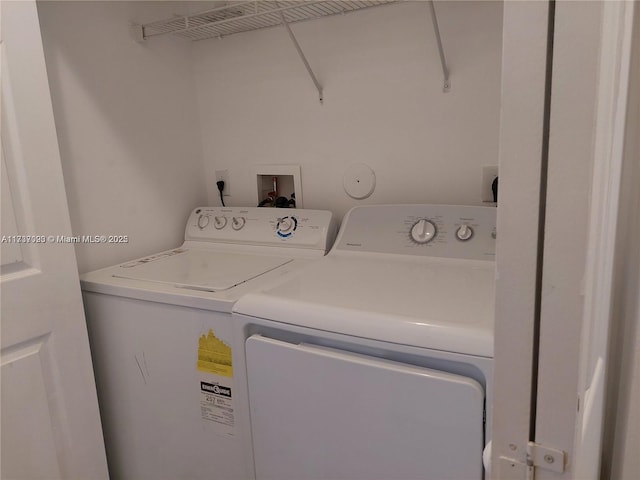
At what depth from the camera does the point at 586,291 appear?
411 millimetres

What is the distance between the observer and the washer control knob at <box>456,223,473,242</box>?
1.35m

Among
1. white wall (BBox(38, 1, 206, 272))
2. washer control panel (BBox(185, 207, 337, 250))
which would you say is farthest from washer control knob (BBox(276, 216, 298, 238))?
white wall (BBox(38, 1, 206, 272))

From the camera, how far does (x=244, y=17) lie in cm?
147

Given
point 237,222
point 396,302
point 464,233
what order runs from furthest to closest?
point 237,222 → point 464,233 → point 396,302

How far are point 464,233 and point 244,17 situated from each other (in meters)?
1.01

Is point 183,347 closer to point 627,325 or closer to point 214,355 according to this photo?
point 214,355

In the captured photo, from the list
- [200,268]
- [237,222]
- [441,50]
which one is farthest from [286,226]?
[441,50]

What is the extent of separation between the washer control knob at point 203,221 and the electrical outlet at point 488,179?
1.09 metres

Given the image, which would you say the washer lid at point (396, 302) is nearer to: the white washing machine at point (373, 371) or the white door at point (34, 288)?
the white washing machine at point (373, 371)

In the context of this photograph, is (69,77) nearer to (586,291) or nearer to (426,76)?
(426,76)

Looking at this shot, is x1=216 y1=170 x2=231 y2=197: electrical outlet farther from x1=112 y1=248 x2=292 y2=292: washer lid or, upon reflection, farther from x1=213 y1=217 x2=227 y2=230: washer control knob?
x1=112 y1=248 x2=292 y2=292: washer lid

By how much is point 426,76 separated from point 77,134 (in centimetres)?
121

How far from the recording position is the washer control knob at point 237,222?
175 cm

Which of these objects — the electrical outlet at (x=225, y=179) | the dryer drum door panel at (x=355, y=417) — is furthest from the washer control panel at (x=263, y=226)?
the dryer drum door panel at (x=355, y=417)
